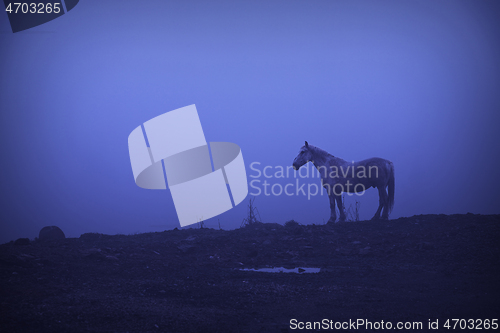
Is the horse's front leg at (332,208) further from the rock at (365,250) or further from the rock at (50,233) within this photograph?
the rock at (50,233)

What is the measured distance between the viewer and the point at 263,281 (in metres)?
5.49

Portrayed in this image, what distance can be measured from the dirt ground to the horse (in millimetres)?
1476

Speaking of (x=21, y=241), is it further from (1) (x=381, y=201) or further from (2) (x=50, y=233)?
(1) (x=381, y=201)

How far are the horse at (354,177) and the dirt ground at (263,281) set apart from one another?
148 cm

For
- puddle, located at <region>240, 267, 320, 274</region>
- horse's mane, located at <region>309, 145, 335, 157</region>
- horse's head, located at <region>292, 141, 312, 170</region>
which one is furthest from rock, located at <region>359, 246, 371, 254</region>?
horse's head, located at <region>292, 141, 312, 170</region>

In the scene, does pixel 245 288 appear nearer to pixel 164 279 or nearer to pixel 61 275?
pixel 164 279

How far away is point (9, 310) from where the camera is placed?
3.78m

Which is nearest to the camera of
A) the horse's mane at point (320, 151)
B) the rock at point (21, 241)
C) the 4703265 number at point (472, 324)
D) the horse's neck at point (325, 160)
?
the 4703265 number at point (472, 324)

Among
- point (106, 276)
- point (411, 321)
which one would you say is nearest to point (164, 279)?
point (106, 276)

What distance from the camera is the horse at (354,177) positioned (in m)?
10.4

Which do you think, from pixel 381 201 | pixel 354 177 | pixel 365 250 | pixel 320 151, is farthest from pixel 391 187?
pixel 365 250

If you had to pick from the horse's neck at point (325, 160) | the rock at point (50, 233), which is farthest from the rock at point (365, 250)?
the rock at point (50, 233)

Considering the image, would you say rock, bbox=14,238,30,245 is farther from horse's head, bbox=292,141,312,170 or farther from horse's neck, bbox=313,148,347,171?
horse's neck, bbox=313,148,347,171

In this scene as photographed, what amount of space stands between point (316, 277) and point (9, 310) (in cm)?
437
